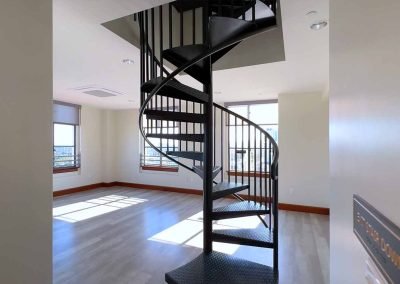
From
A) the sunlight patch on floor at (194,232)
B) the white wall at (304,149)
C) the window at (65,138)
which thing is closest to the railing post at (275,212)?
the sunlight patch on floor at (194,232)

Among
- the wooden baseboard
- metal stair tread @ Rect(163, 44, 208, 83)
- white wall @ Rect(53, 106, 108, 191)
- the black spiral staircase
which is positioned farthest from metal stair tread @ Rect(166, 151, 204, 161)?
white wall @ Rect(53, 106, 108, 191)

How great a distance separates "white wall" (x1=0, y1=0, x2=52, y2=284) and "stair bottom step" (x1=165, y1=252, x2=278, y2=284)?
0.99 m

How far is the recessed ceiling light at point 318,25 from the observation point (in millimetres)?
1843

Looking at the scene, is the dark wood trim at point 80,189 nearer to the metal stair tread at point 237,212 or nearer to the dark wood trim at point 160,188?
the dark wood trim at point 160,188

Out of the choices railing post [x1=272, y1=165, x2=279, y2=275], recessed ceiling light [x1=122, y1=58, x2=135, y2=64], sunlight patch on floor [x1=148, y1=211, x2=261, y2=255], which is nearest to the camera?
railing post [x1=272, y1=165, x2=279, y2=275]

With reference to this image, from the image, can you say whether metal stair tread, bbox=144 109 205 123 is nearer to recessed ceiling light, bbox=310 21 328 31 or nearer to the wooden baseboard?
recessed ceiling light, bbox=310 21 328 31

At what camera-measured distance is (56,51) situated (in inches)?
98.5

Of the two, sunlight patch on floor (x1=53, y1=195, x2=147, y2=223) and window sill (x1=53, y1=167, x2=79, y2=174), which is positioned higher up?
window sill (x1=53, y1=167, x2=79, y2=174)

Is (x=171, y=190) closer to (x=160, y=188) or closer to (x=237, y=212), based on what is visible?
(x=160, y=188)

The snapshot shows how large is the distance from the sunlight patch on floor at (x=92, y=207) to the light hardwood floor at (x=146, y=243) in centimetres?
2

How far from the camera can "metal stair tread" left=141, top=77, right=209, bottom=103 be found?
187 centimetres

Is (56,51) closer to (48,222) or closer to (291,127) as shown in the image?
(48,222)

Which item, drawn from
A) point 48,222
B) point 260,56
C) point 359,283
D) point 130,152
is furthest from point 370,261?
point 130,152

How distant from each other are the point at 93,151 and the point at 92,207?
7.40ft
